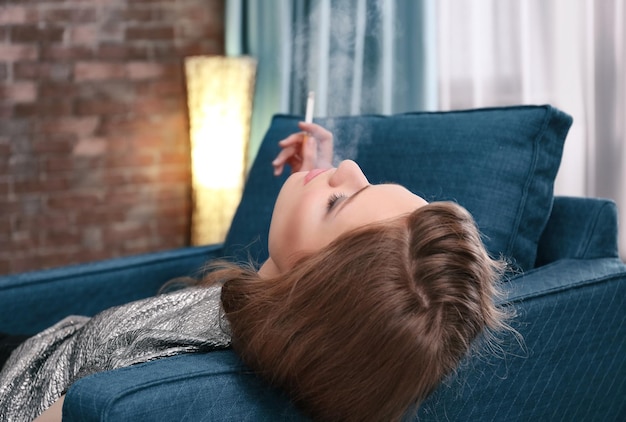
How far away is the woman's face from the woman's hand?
0.36 metres

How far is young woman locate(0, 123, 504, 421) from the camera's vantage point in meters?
1.10

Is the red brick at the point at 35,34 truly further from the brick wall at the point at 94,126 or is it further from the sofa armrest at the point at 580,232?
the sofa armrest at the point at 580,232

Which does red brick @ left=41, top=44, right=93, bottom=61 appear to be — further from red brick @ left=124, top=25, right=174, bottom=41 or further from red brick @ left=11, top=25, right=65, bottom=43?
red brick @ left=124, top=25, right=174, bottom=41

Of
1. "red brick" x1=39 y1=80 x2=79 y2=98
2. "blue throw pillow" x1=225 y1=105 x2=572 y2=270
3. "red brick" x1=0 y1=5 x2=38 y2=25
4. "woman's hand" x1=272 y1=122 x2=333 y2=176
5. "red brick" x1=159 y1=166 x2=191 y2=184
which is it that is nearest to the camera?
"blue throw pillow" x1=225 y1=105 x2=572 y2=270

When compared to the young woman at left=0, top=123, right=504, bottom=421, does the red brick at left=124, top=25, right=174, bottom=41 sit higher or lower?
higher

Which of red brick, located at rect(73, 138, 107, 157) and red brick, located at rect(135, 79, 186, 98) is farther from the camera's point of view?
red brick, located at rect(135, 79, 186, 98)

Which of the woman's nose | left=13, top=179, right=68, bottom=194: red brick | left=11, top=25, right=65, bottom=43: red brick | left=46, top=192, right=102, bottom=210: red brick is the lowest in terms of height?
left=46, top=192, right=102, bottom=210: red brick

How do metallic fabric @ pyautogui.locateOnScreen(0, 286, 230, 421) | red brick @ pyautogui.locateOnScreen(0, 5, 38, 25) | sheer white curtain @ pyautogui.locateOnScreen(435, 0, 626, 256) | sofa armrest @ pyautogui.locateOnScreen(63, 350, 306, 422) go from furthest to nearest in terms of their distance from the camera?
1. red brick @ pyautogui.locateOnScreen(0, 5, 38, 25)
2. sheer white curtain @ pyautogui.locateOnScreen(435, 0, 626, 256)
3. metallic fabric @ pyautogui.locateOnScreen(0, 286, 230, 421)
4. sofa armrest @ pyautogui.locateOnScreen(63, 350, 306, 422)

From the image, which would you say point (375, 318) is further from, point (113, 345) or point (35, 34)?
point (35, 34)

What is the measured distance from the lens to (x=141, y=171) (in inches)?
145

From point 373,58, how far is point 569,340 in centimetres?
164

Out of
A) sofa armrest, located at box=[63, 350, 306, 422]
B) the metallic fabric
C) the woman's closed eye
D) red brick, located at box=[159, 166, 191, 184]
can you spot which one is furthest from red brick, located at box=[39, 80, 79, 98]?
sofa armrest, located at box=[63, 350, 306, 422]

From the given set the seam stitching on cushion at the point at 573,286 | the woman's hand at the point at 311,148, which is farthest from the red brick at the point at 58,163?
the seam stitching on cushion at the point at 573,286

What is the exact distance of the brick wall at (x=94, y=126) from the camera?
3398 mm
